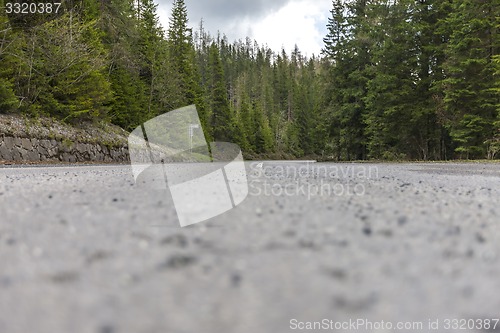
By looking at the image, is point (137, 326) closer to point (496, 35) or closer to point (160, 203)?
point (160, 203)

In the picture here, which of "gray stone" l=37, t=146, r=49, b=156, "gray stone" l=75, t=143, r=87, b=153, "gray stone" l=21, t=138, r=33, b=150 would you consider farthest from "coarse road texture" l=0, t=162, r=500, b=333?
"gray stone" l=75, t=143, r=87, b=153

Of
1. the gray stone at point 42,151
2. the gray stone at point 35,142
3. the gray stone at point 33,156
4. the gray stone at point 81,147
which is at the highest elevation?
the gray stone at point 35,142

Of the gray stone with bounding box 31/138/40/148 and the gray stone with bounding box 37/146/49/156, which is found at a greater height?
the gray stone with bounding box 31/138/40/148

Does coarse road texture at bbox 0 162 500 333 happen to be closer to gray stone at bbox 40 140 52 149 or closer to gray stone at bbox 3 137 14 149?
gray stone at bbox 3 137 14 149

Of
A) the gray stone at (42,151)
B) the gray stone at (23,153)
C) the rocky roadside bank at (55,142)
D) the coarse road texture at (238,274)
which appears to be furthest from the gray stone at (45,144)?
the coarse road texture at (238,274)

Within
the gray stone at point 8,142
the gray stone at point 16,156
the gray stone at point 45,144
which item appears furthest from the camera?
the gray stone at point 45,144

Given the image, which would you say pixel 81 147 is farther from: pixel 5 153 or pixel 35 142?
pixel 5 153

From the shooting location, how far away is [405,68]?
2259 centimetres

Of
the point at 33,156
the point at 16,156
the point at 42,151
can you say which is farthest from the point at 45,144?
the point at 16,156

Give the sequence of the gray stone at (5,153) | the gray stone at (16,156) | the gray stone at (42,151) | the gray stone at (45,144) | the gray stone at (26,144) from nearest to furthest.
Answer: the gray stone at (5,153)
the gray stone at (16,156)
the gray stone at (26,144)
the gray stone at (42,151)
the gray stone at (45,144)

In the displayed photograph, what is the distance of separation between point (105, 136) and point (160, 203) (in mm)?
17666

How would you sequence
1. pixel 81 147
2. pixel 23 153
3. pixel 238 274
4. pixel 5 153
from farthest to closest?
pixel 81 147, pixel 23 153, pixel 5 153, pixel 238 274

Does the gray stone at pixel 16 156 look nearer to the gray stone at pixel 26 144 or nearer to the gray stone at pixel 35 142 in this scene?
the gray stone at pixel 26 144

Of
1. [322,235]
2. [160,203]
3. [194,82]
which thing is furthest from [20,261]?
[194,82]
